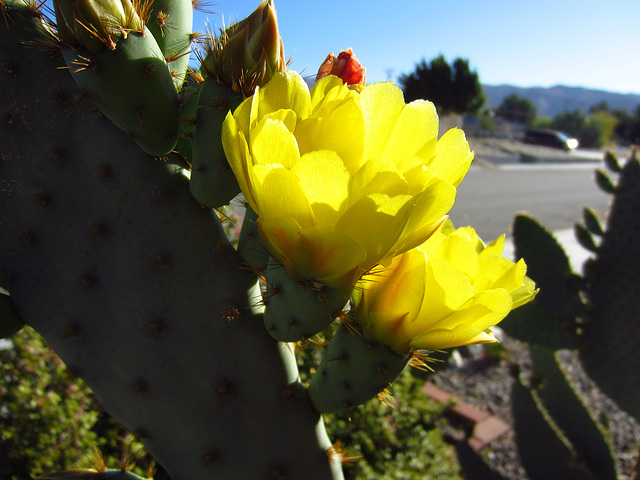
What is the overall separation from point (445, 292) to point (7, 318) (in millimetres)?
762

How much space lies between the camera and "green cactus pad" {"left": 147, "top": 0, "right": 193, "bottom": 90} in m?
0.77

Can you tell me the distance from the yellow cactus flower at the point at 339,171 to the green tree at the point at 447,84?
20.1 m

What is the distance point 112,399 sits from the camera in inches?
35.3

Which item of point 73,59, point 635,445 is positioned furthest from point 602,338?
point 73,59

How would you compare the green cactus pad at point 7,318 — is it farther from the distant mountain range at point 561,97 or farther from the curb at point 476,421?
the distant mountain range at point 561,97

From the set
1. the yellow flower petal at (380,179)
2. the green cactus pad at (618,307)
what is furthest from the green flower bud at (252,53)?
the green cactus pad at (618,307)

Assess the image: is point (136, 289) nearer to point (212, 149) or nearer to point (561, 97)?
point (212, 149)

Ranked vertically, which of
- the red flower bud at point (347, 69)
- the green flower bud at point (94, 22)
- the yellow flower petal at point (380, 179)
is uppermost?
the green flower bud at point (94, 22)

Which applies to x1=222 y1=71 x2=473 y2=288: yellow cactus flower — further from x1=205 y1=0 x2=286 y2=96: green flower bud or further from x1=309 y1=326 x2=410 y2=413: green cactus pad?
x1=309 y1=326 x2=410 y2=413: green cactus pad

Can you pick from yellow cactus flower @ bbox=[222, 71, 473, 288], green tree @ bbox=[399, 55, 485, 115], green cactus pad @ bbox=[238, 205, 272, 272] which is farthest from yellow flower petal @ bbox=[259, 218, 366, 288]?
green tree @ bbox=[399, 55, 485, 115]

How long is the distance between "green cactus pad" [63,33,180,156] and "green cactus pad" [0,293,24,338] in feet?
1.35

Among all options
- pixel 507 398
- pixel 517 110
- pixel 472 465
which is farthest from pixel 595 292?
pixel 517 110

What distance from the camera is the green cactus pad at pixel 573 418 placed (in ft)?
7.88

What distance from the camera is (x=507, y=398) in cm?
356
